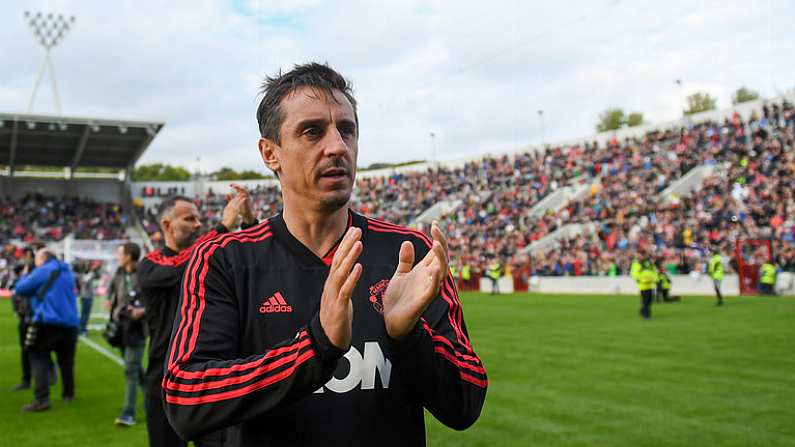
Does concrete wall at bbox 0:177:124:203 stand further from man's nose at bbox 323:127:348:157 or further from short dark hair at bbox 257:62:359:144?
man's nose at bbox 323:127:348:157

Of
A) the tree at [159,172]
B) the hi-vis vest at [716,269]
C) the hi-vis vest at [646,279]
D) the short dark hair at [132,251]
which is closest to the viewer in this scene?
the short dark hair at [132,251]

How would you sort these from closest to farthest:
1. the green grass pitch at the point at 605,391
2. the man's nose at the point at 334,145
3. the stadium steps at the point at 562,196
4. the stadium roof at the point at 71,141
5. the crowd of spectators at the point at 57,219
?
the man's nose at the point at 334,145 → the green grass pitch at the point at 605,391 → the stadium steps at the point at 562,196 → the stadium roof at the point at 71,141 → the crowd of spectators at the point at 57,219

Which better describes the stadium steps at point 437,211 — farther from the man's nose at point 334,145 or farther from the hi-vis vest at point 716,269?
the man's nose at point 334,145

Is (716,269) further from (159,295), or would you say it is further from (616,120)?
(616,120)

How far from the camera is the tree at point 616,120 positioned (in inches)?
3184

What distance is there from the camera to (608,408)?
7984 mm

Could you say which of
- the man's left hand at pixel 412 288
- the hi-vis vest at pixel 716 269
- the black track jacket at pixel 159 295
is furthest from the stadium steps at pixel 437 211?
the man's left hand at pixel 412 288

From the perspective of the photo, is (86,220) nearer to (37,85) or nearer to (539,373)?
(37,85)

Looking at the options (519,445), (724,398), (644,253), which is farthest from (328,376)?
(644,253)

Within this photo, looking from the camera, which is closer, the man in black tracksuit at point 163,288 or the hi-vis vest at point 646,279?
the man in black tracksuit at point 163,288

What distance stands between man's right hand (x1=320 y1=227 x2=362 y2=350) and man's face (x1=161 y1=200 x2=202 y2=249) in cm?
377

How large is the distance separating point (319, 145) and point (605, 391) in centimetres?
768

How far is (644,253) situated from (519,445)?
45.2 ft

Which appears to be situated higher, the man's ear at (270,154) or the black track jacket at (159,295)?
the man's ear at (270,154)
